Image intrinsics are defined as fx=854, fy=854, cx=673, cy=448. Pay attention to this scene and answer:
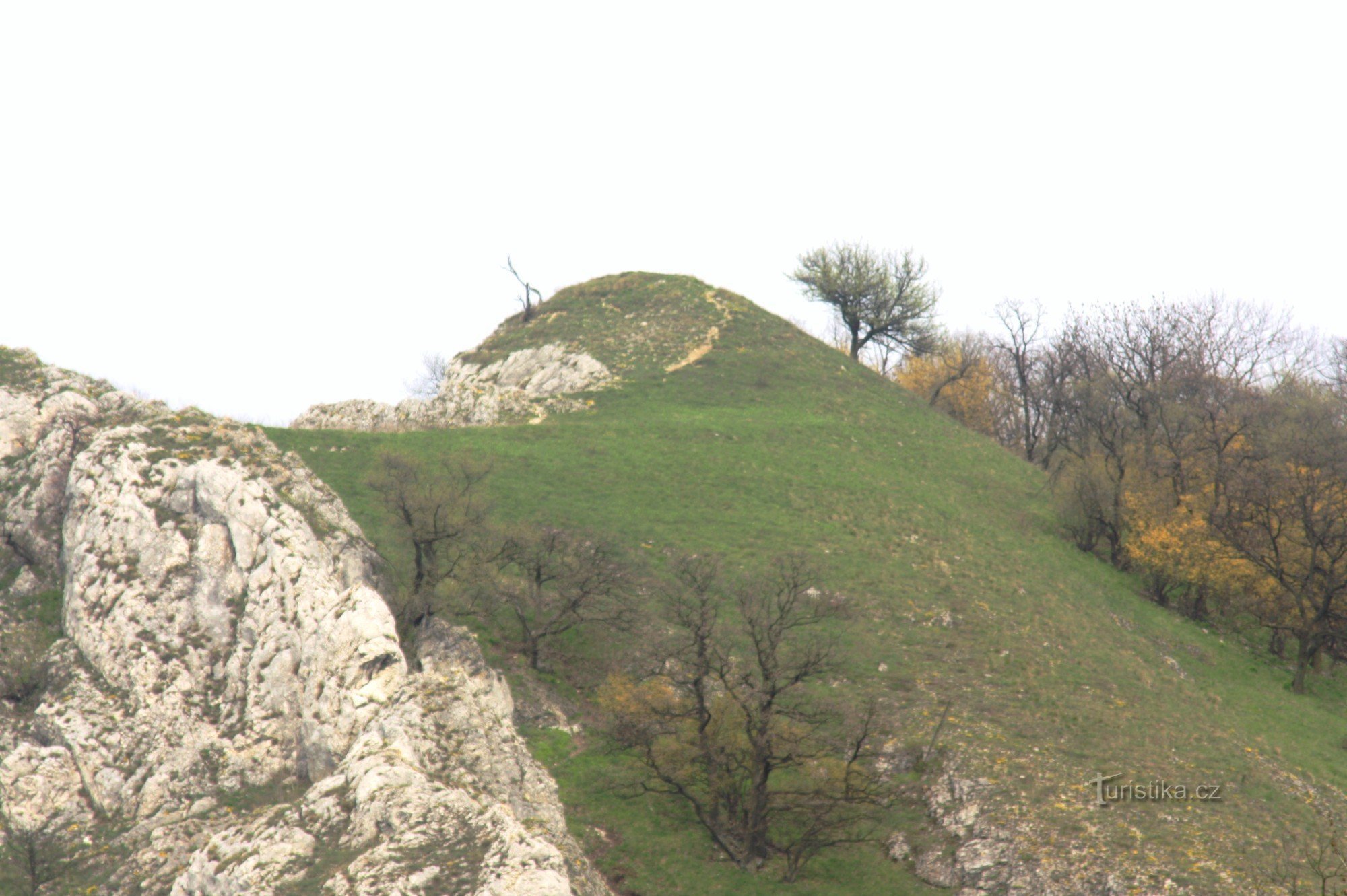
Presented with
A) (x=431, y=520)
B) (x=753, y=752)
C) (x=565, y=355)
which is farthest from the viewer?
A: (x=565, y=355)

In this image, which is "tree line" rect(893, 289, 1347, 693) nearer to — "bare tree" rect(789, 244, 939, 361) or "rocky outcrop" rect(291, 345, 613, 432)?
"bare tree" rect(789, 244, 939, 361)

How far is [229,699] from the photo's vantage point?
2511 cm

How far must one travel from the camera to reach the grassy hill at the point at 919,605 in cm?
2747

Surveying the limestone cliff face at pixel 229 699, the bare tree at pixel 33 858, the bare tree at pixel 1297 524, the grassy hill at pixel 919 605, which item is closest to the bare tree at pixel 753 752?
the grassy hill at pixel 919 605

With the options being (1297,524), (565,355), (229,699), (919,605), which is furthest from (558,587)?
(1297,524)

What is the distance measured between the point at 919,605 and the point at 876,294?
47469mm

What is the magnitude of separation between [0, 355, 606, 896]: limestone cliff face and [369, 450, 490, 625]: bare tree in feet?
5.99

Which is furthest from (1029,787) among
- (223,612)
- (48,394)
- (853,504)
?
(48,394)

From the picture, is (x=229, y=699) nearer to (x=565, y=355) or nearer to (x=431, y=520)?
(x=431, y=520)

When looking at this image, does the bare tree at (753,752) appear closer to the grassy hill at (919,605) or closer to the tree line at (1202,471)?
the grassy hill at (919,605)

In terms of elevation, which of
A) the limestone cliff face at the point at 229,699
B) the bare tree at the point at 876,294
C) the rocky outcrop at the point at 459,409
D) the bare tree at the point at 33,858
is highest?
the bare tree at the point at 876,294

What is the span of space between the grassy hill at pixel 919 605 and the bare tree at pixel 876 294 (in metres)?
9.92

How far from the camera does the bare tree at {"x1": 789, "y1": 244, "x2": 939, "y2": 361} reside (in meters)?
81.7

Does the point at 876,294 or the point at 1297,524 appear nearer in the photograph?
the point at 1297,524
